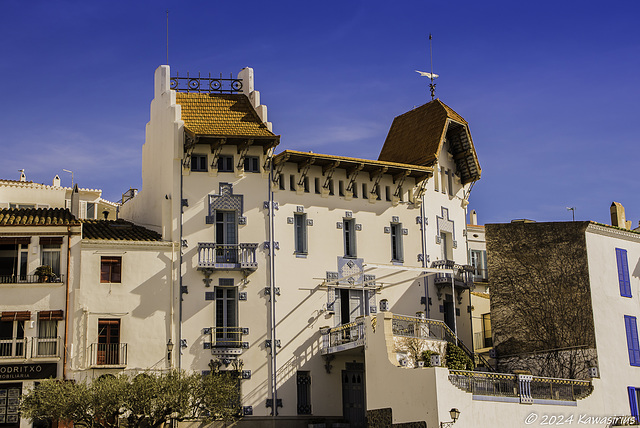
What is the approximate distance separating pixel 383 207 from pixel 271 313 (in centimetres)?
751

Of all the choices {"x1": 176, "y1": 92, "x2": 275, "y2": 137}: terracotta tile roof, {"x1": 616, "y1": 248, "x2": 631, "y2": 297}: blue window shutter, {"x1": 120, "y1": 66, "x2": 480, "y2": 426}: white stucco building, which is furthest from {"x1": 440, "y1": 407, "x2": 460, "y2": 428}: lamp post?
{"x1": 176, "y1": 92, "x2": 275, "y2": 137}: terracotta tile roof

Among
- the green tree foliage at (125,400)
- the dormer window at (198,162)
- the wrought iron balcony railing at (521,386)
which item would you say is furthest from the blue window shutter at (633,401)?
the dormer window at (198,162)

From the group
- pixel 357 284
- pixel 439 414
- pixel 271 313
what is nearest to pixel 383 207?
pixel 357 284

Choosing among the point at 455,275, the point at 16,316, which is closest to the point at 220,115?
the point at 16,316

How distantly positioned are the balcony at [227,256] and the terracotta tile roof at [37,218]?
5074mm

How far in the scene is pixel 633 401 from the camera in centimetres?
3878

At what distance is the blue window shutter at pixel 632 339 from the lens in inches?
1555

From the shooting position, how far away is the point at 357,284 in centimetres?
4131

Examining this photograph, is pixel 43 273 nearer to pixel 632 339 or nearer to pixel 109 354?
pixel 109 354

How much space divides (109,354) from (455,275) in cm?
1609

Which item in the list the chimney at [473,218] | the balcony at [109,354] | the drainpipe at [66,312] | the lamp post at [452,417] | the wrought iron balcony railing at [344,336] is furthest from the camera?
the chimney at [473,218]

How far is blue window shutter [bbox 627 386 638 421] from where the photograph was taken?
38.6 meters

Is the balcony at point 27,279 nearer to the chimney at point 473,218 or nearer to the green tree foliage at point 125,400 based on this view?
the green tree foliage at point 125,400

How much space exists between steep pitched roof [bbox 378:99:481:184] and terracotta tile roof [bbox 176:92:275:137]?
8235mm
